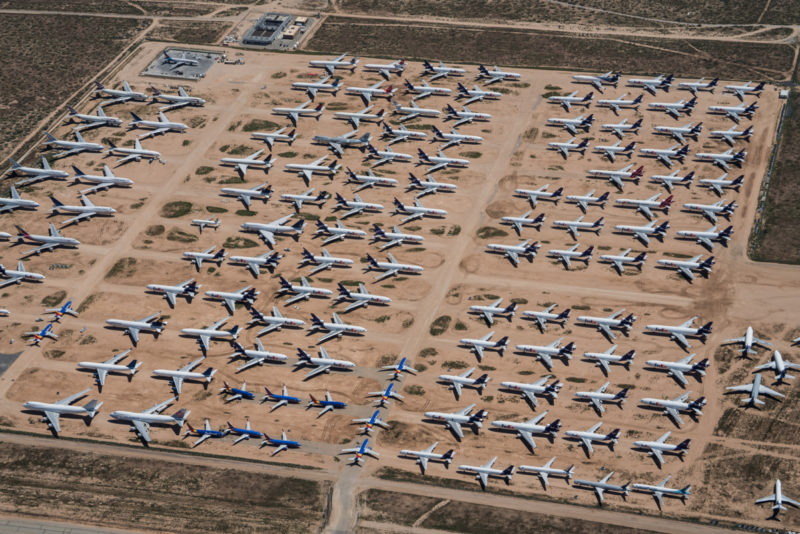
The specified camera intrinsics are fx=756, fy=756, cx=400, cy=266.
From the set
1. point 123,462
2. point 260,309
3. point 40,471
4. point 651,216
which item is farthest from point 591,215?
point 40,471

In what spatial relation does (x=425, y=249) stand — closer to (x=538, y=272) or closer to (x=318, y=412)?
(x=538, y=272)

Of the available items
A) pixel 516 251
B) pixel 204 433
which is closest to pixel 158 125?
pixel 204 433

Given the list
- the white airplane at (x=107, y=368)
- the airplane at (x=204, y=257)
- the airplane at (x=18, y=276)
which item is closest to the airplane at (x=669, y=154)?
the airplane at (x=204, y=257)

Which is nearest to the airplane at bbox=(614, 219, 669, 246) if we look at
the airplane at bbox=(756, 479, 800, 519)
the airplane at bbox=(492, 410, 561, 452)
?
the airplane at bbox=(492, 410, 561, 452)

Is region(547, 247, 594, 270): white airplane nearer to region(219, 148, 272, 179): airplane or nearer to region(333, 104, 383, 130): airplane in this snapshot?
region(333, 104, 383, 130): airplane

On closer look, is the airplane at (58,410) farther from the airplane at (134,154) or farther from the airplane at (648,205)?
the airplane at (648,205)
